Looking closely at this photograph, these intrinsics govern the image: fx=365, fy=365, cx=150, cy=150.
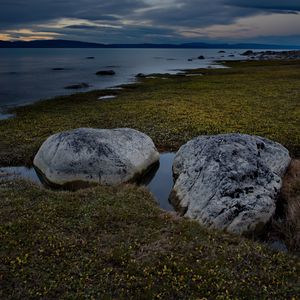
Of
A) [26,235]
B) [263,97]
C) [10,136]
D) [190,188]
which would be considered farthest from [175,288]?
[263,97]

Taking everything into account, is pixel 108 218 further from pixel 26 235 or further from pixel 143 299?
pixel 143 299

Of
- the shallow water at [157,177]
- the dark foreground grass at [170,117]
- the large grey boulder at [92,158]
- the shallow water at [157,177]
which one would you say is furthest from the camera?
the dark foreground grass at [170,117]

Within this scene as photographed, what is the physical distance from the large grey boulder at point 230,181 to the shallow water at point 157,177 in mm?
761

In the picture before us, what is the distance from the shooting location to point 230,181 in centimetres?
1536

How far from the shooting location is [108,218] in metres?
13.6

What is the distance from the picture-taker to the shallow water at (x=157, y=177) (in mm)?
18078

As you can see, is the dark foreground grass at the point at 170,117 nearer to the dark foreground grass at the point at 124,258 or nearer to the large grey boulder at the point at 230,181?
the large grey boulder at the point at 230,181

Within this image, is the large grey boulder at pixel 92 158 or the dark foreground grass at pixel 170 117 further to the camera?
the dark foreground grass at pixel 170 117

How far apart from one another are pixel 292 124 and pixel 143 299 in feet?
80.5

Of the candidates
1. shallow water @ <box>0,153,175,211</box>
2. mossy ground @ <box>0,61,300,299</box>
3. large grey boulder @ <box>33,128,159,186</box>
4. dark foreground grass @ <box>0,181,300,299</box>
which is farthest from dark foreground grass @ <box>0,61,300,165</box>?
dark foreground grass @ <box>0,181,300,299</box>

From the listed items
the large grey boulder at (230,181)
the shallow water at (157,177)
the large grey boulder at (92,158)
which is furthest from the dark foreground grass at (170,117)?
the large grey boulder at (230,181)

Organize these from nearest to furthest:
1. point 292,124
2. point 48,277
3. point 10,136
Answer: point 48,277 < point 10,136 < point 292,124

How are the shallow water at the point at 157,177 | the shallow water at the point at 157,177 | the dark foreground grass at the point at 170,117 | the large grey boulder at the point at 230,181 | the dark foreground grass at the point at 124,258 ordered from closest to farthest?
the dark foreground grass at the point at 124,258 < the large grey boulder at the point at 230,181 < the shallow water at the point at 157,177 < the shallow water at the point at 157,177 < the dark foreground grass at the point at 170,117

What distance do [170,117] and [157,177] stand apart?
45.8 ft
